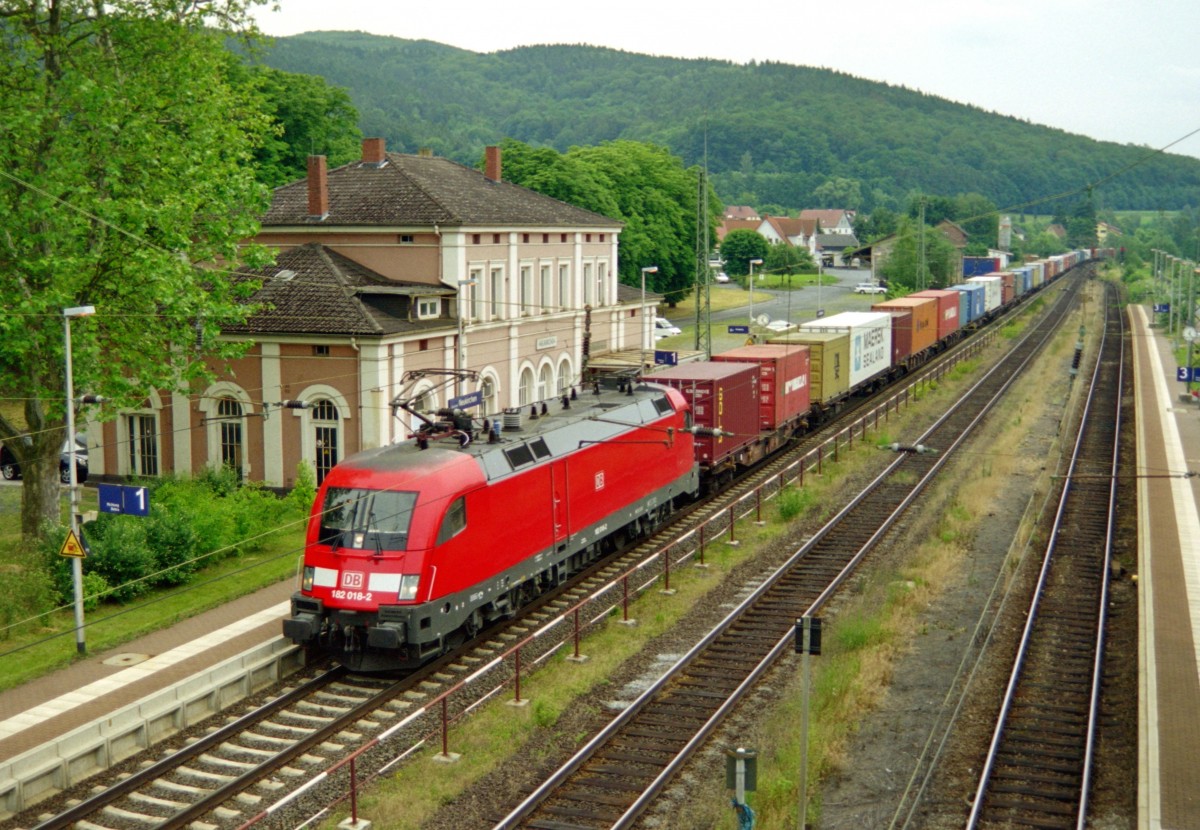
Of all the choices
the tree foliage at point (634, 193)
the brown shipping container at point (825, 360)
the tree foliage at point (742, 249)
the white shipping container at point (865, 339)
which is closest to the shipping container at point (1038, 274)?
the tree foliage at point (742, 249)

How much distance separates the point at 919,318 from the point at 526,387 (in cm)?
2454

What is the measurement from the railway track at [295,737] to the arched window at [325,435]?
11.5 m

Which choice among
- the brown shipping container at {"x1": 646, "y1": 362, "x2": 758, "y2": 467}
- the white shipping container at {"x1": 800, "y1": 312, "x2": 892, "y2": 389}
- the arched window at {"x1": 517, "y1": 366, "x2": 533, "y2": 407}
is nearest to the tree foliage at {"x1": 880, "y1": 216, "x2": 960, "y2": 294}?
the white shipping container at {"x1": 800, "y1": 312, "x2": 892, "y2": 389}

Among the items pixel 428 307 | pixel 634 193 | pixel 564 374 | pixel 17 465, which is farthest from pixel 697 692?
pixel 634 193

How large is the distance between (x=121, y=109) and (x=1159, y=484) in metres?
28.7

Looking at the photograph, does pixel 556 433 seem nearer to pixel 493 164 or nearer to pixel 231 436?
pixel 231 436

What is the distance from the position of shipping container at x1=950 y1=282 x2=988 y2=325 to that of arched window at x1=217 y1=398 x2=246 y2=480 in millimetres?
50650

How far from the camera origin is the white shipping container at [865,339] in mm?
45156

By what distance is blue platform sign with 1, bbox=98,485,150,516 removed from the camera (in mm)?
20906

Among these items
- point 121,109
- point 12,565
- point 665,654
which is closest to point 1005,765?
point 665,654

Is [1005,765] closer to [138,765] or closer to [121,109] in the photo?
[138,765]

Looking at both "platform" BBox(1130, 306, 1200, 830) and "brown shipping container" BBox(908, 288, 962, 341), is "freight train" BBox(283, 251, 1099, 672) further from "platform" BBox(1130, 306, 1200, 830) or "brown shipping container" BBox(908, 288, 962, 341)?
"brown shipping container" BBox(908, 288, 962, 341)

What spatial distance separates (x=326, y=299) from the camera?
33.1 m

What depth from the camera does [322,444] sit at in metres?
32.6
